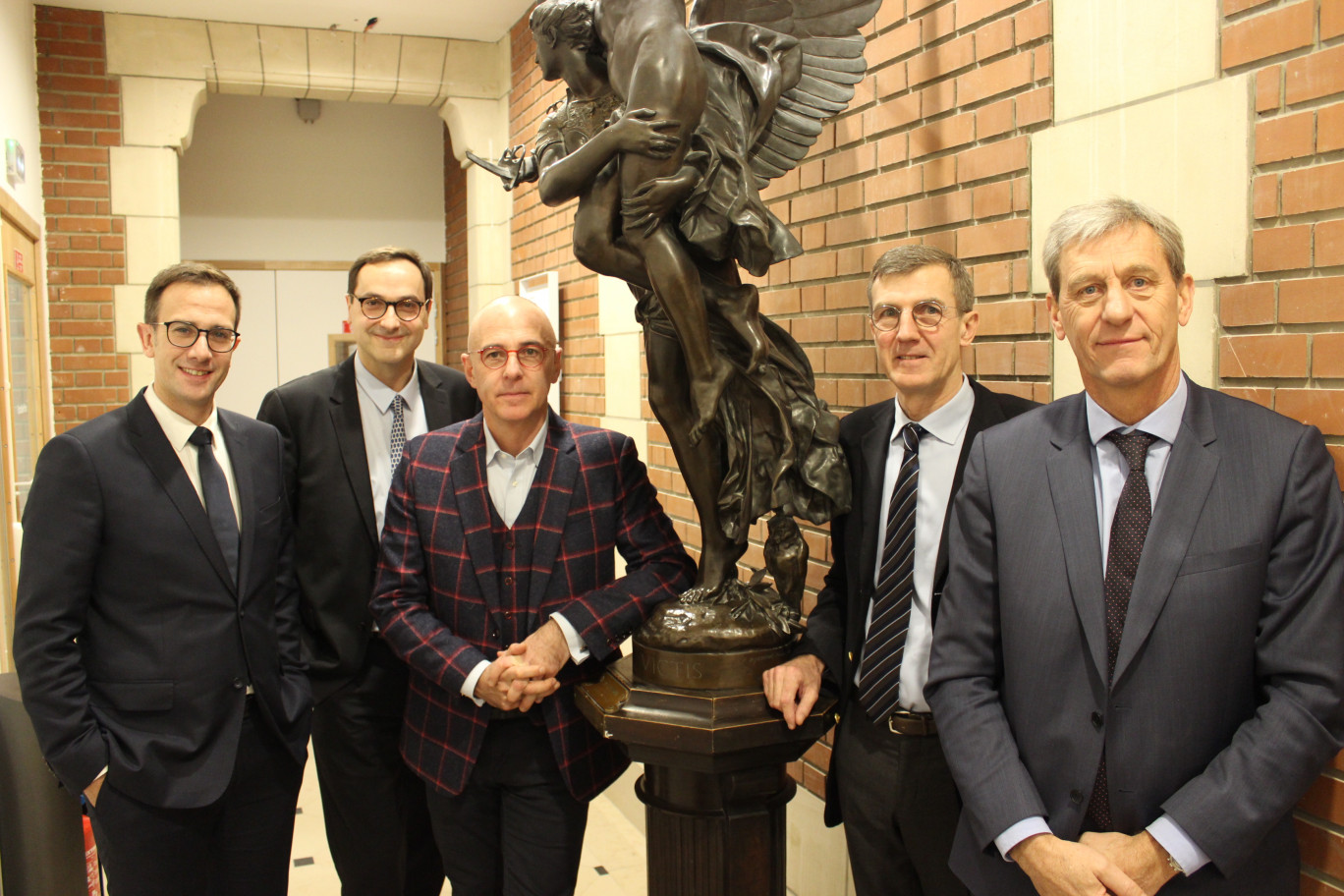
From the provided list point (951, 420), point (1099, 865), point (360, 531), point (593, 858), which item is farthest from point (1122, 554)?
point (593, 858)

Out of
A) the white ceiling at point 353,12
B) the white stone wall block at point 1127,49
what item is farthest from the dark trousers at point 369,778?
the white ceiling at point 353,12

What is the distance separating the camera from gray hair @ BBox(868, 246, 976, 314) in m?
1.75

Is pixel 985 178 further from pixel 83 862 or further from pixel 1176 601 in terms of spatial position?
pixel 83 862

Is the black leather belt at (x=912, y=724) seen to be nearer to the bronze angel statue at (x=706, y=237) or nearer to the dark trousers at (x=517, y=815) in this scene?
the bronze angel statue at (x=706, y=237)

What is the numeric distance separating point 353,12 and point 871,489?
16.1ft

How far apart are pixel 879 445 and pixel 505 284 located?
14.4 feet

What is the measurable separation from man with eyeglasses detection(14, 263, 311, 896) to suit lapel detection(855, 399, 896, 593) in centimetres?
120

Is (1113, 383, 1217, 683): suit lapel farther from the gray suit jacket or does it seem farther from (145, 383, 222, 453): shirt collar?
(145, 383, 222, 453): shirt collar

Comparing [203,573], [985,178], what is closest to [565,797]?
[203,573]

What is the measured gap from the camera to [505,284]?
5.92 metres

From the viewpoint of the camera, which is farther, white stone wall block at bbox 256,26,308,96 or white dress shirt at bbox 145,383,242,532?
white stone wall block at bbox 256,26,308,96

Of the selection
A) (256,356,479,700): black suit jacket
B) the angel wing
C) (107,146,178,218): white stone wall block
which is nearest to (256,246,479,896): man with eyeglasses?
(256,356,479,700): black suit jacket

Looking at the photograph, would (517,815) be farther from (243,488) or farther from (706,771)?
(243,488)

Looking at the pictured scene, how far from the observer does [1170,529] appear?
128cm
